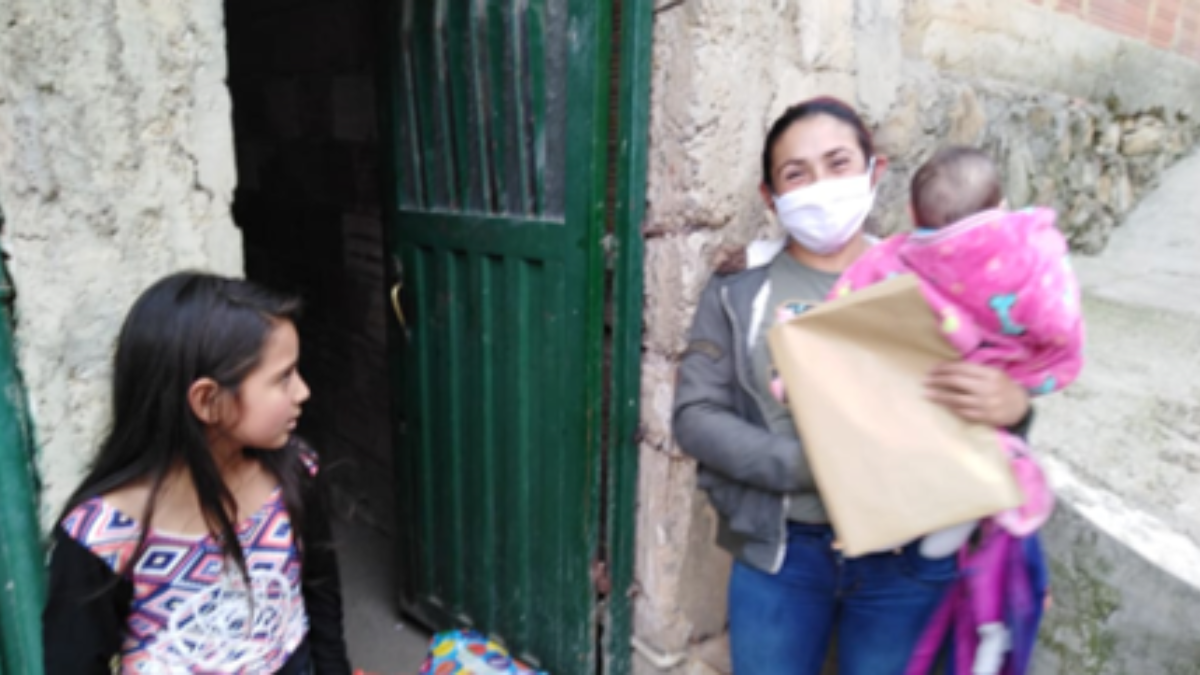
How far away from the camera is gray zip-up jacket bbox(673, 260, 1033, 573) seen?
1444 mm

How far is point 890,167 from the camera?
7.38ft

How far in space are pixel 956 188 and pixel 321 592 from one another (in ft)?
4.43

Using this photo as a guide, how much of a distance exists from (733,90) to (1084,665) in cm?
156

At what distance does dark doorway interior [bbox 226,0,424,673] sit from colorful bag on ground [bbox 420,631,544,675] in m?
0.44

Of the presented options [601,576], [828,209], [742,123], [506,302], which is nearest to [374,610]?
[601,576]

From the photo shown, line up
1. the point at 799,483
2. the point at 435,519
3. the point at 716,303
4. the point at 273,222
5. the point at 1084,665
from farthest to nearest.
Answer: the point at 273,222
the point at 435,519
the point at 1084,665
the point at 716,303
the point at 799,483

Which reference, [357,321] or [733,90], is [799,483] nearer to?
[733,90]

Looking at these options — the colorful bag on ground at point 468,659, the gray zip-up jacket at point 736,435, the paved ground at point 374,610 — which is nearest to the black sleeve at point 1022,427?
the gray zip-up jacket at point 736,435

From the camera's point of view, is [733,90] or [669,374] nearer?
[733,90]

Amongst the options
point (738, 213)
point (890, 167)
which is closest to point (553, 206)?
point (738, 213)

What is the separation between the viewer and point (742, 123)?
1.87 metres

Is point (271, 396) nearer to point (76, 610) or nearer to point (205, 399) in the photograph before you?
point (205, 399)

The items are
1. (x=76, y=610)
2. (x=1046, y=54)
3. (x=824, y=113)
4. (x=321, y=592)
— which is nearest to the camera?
(x=76, y=610)

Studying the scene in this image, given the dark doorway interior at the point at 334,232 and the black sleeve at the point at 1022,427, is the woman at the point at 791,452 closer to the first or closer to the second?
the black sleeve at the point at 1022,427
